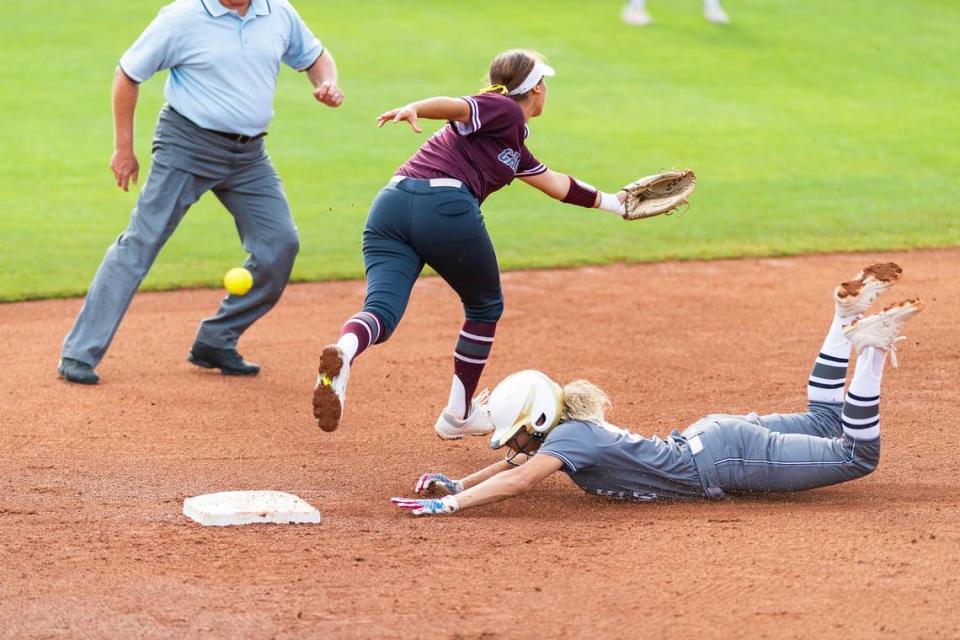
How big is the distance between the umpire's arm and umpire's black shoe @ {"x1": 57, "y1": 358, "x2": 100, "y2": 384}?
3157 millimetres

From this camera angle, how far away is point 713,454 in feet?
19.4

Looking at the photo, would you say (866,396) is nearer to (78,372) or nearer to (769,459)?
(769,459)

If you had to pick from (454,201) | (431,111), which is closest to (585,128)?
(454,201)

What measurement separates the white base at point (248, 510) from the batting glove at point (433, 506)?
1.33 feet

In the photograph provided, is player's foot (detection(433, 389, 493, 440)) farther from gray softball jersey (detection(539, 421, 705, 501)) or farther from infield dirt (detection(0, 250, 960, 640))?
gray softball jersey (detection(539, 421, 705, 501))

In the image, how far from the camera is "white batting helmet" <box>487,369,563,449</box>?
575cm

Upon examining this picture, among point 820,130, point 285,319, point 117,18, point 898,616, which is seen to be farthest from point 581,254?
point 117,18

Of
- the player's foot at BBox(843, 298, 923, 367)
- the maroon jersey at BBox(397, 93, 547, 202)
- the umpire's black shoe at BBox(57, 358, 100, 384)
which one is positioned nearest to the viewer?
the player's foot at BBox(843, 298, 923, 367)

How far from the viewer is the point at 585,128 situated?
15.9m

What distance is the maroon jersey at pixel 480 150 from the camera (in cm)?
612

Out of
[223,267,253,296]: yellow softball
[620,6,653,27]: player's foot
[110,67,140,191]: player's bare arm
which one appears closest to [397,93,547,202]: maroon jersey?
[223,267,253,296]: yellow softball

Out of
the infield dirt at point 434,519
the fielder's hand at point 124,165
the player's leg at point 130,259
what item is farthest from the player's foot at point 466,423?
the fielder's hand at point 124,165

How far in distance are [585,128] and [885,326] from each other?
34.4 feet

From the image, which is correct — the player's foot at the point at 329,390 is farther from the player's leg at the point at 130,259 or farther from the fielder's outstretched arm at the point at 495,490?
the player's leg at the point at 130,259
